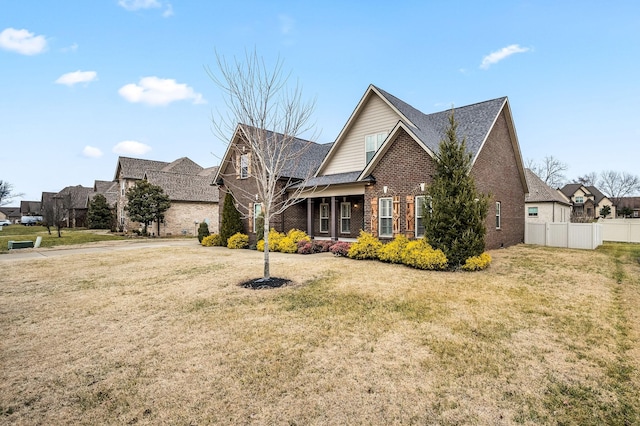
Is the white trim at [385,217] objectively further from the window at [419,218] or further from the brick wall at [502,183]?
the brick wall at [502,183]

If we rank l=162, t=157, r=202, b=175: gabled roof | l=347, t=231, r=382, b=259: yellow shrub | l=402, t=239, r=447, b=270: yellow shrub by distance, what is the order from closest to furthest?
l=402, t=239, r=447, b=270: yellow shrub → l=347, t=231, r=382, b=259: yellow shrub → l=162, t=157, r=202, b=175: gabled roof

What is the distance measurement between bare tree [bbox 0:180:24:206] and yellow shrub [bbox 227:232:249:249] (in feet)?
274

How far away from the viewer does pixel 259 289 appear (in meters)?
7.98

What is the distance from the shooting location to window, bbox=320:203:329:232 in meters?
19.6

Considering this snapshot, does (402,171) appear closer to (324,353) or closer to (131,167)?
(324,353)

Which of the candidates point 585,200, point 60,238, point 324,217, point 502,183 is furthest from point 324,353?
point 585,200

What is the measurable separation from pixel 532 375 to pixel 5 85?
2447cm

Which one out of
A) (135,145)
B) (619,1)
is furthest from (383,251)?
(135,145)

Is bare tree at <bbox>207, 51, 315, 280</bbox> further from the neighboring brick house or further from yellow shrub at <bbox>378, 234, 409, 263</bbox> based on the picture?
the neighboring brick house

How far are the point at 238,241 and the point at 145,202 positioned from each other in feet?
47.3

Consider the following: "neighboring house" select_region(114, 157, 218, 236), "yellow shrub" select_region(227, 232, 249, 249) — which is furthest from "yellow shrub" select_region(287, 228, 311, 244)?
"neighboring house" select_region(114, 157, 218, 236)

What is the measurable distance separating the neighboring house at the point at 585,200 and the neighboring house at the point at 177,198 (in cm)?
6075

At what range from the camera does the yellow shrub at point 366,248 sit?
12711 mm

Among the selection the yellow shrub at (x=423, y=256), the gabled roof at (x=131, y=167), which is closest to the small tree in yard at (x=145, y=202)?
the gabled roof at (x=131, y=167)
